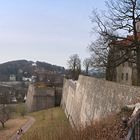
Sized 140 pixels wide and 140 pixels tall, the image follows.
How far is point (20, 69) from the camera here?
6599 inches

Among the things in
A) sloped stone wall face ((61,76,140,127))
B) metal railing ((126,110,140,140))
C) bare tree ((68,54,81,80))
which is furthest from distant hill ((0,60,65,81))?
metal railing ((126,110,140,140))

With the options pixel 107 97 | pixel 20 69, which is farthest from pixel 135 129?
pixel 20 69

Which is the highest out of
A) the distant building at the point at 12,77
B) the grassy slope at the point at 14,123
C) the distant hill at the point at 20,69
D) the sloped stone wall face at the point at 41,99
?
the distant hill at the point at 20,69

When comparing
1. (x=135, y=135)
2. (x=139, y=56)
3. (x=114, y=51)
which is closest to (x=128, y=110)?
(x=135, y=135)

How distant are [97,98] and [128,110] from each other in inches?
423

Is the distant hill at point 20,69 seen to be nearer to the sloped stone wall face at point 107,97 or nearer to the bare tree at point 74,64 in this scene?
the bare tree at point 74,64

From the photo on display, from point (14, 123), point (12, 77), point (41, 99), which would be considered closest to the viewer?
point (14, 123)

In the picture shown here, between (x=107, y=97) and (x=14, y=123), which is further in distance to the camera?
(x=14, y=123)

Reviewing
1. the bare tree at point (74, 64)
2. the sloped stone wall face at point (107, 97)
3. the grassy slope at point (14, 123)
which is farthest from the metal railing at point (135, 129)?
the bare tree at point (74, 64)

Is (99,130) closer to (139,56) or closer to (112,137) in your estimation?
(112,137)

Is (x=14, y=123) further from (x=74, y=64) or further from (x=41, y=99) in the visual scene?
(x=74, y=64)

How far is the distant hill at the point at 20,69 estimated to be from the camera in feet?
520

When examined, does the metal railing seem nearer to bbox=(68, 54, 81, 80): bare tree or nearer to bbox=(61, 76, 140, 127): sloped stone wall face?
bbox=(61, 76, 140, 127): sloped stone wall face

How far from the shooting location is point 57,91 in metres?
69.4
